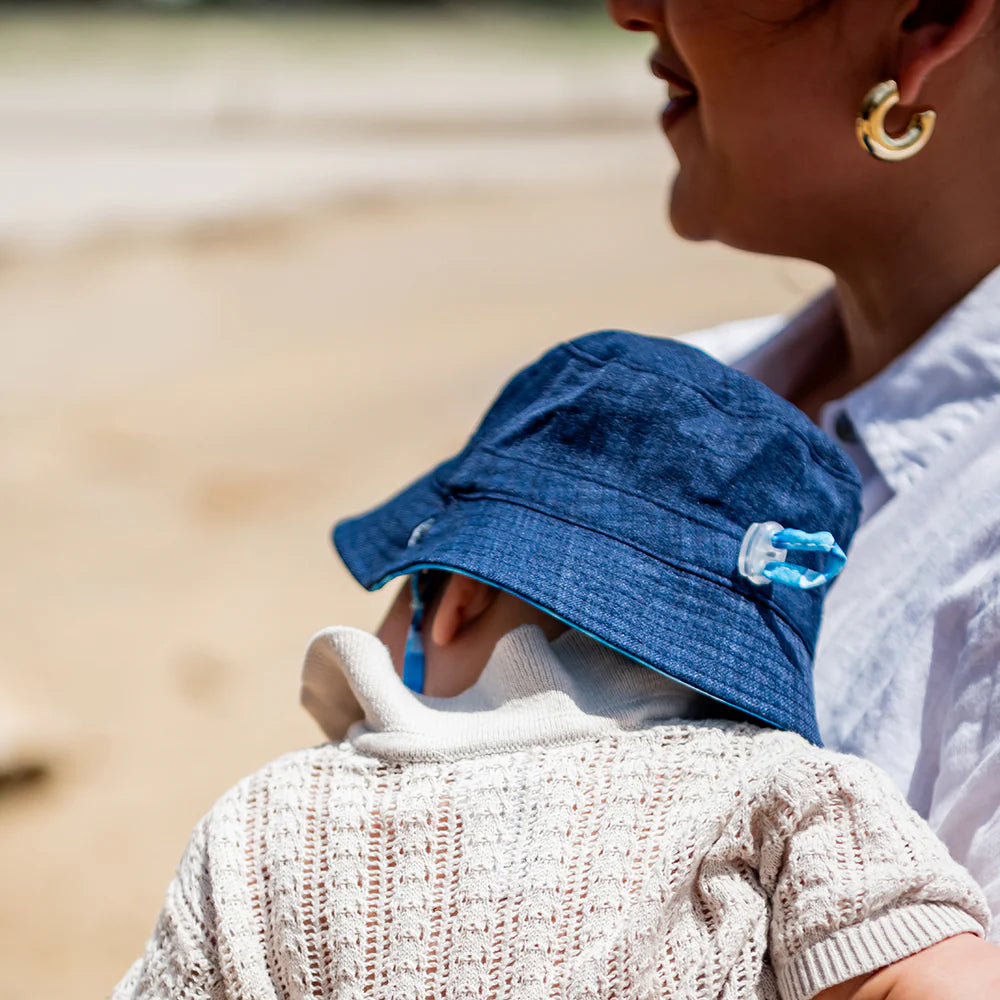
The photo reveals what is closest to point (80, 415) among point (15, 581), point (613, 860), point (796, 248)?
point (15, 581)

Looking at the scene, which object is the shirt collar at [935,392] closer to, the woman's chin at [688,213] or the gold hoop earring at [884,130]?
the gold hoop earring at [884,130]

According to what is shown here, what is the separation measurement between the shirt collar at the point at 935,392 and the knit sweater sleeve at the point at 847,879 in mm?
472

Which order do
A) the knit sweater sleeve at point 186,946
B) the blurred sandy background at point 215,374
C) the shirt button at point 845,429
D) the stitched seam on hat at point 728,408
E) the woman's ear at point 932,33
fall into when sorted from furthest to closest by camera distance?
the blurred sandy background at point 215,374 → the shirt button at point 845,429 → the woman's ear at point 932,33 → the stitched seam on hat at point 728,408 → the knit sweater sleeve at point 186,946

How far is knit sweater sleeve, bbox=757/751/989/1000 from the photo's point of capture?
999 millimetres

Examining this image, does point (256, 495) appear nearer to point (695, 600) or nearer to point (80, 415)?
point (80, 415)

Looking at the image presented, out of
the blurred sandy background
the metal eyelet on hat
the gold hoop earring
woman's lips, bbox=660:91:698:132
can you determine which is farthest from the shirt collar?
the blurred sandy background

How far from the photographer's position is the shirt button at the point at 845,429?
5.13 feet

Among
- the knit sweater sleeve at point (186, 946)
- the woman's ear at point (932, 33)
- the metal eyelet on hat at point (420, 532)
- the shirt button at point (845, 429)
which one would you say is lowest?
the knit sweater sleeve at point (186, 946)

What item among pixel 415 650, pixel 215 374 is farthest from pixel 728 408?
pixel 215 374

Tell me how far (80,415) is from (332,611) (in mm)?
2292

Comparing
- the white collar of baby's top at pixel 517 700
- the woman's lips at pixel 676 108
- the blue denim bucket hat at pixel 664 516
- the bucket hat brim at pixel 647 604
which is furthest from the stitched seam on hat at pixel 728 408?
the woman's lips at pixel 676 108

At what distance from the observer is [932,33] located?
138cm

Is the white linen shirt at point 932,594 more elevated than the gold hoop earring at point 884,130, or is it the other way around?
the gold hoop earring at point 884,130

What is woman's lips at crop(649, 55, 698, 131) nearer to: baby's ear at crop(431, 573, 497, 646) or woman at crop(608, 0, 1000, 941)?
woman at crop(608, 0, 1000, 941)
